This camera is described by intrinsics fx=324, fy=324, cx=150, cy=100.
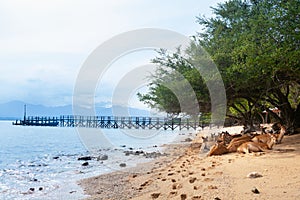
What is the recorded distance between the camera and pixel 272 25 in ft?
33.0

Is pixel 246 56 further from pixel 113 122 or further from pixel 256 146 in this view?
pixel 113 122

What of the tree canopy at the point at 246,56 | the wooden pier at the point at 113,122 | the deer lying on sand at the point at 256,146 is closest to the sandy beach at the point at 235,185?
the deer lying on sand at the point at 256,146

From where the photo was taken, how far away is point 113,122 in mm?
59094

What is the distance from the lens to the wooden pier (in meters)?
46.8

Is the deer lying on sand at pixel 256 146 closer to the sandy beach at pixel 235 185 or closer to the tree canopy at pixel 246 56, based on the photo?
the sandy beach at pixel 235 185

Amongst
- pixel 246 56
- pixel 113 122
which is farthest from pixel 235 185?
pixel 113 122

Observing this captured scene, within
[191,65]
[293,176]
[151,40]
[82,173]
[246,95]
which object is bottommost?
[82,173]

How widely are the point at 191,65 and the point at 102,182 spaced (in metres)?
7.32

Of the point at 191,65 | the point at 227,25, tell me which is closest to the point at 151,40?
the point at 191,65

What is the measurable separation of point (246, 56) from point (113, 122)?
161ft

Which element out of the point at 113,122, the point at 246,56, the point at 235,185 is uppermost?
the point at 246,56

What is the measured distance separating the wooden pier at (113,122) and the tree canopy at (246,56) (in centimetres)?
1551

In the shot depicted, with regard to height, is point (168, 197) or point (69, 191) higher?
point (168, 197)

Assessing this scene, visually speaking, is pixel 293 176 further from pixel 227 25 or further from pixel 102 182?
pixel 227 25
